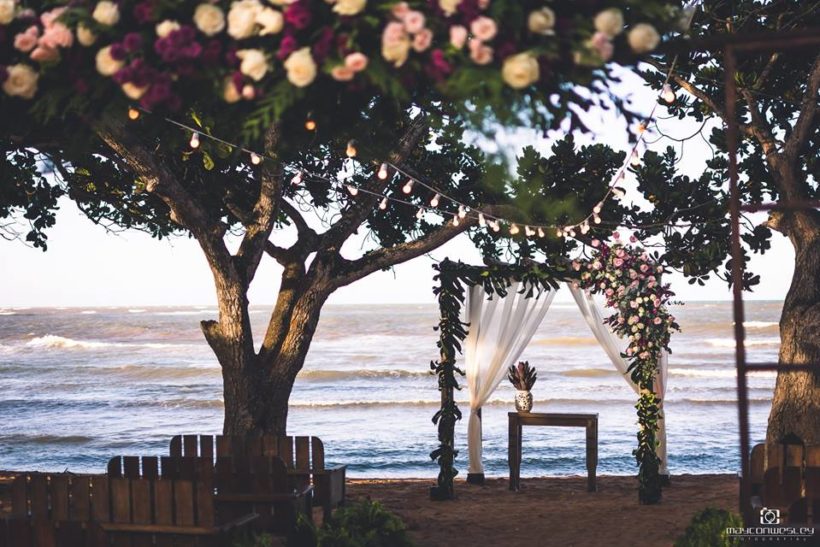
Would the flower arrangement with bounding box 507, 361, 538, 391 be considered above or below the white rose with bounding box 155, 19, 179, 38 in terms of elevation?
below

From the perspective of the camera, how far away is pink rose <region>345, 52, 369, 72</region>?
2359 mm

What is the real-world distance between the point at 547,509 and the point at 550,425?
3.87 feet

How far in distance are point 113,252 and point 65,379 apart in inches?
420

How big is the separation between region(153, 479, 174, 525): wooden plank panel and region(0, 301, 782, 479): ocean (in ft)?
25.3

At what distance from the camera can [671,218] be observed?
29.4ft

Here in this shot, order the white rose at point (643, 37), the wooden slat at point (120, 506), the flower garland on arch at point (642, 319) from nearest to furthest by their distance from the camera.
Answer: the white rose at point (643, 37)
the wooden slat at point (120, 506)
the flower garland on arch at point (642, 319)

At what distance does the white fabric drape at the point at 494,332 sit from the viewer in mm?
9508

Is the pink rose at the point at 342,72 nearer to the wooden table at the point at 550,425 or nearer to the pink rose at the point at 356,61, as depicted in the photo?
the pink rose at the point at 356,61

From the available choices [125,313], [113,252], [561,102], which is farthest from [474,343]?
[125,313]

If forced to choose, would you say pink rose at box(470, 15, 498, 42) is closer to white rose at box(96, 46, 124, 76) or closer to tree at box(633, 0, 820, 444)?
white rose at box(96, 46, 124, 76)

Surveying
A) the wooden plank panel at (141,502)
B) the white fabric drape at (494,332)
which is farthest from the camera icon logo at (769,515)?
the white fabric drape at (494,332)

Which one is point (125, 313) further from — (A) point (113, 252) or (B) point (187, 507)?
(B) point (187, 507)

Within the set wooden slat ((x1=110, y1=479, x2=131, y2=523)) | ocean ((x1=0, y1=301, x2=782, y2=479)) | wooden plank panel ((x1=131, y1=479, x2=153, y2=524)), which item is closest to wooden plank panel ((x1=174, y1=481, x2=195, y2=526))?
wooden plank panel ((x1=131, y1=479, x2=153, y2=524))

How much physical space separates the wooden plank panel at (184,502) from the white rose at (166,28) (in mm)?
2862
